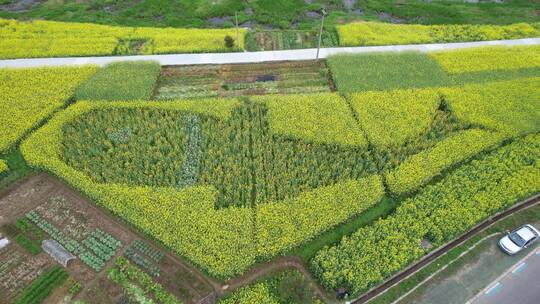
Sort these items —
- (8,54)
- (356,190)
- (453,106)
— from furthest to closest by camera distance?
1. (8,54)
2. (453,106)
3. (356,190)

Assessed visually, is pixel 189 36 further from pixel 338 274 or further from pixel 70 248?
pixel 338 274

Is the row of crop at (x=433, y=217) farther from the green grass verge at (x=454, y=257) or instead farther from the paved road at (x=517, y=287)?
the paved road at (x=517, y=287)

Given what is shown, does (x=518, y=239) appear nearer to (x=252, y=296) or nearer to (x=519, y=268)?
(x=519, y=268)

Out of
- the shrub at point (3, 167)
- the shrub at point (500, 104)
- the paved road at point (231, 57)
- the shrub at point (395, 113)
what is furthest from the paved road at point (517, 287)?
the shrub at point (3, 167)

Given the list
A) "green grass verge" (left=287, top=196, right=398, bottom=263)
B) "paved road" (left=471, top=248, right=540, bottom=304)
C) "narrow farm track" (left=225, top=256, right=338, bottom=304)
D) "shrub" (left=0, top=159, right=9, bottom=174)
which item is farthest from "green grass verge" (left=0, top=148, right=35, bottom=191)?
"paved road" (left=471, top=248, right=540, bottom=304)

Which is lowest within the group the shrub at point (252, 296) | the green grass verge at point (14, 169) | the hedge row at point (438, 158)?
the shrub at point (252, 296)

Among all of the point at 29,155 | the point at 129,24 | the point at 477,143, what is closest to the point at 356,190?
the point at 477,143
